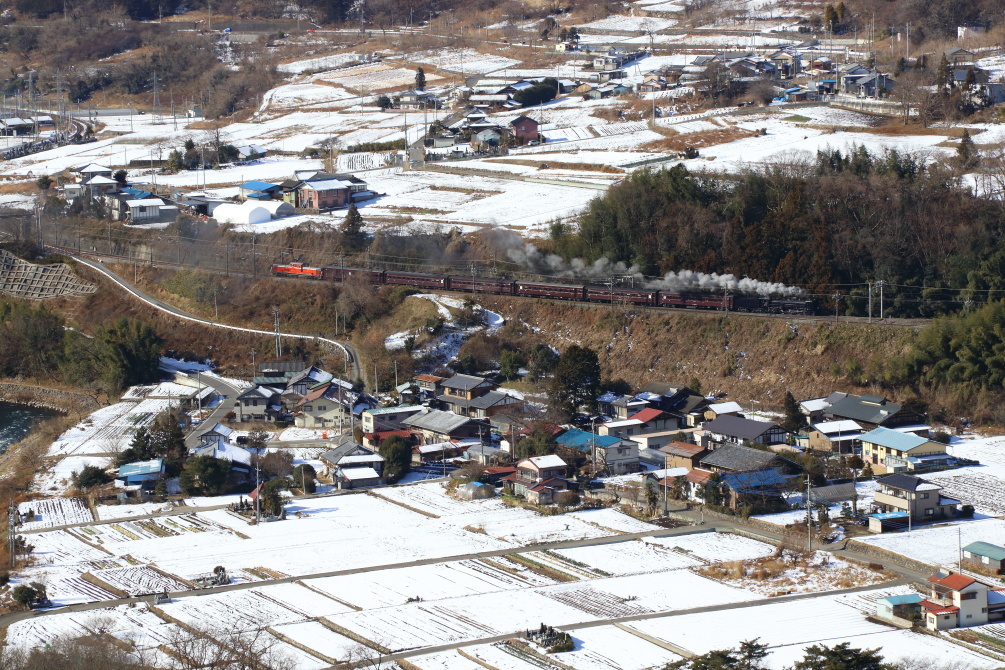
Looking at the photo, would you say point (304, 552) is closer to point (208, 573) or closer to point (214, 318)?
point (208, 573)

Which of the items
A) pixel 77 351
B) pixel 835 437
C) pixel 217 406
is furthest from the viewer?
pixel 77 351

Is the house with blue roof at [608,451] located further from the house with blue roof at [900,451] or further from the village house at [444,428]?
the house with blue roof at [900,451]

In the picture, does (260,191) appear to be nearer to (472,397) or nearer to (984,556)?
(472,397)

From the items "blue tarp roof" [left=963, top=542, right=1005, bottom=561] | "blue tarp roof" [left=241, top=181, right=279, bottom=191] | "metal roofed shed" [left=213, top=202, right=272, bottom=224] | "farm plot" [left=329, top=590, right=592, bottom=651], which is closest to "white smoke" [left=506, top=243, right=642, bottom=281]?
"metal roofed shed" [left=213, top=202, right=272, bottom=224]


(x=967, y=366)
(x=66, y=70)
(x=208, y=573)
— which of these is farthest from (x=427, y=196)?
(x=66, y=70)

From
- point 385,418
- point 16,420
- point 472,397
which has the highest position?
point 472,397

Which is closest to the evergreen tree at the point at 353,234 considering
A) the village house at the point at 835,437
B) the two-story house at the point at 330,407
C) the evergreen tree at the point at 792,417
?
the two-story house at the point at 330,407

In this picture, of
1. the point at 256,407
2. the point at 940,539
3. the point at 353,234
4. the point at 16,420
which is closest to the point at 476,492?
the point at 256,407
